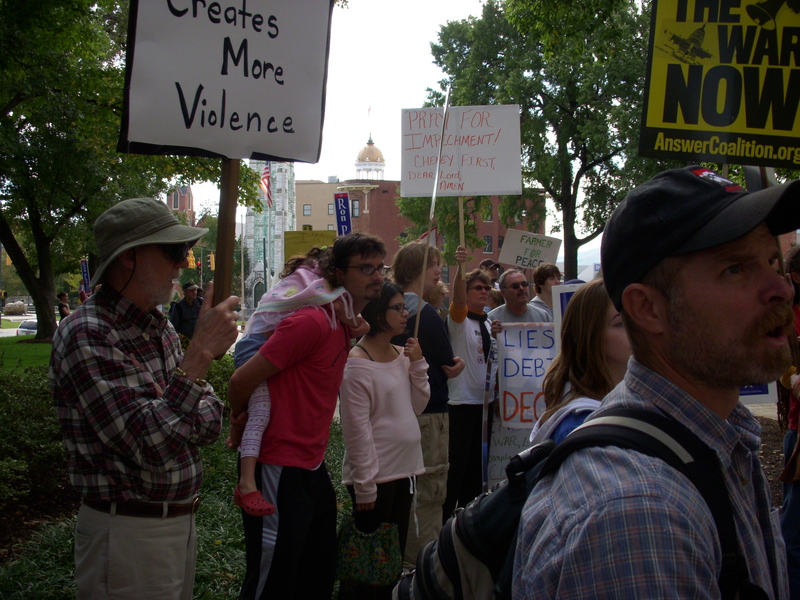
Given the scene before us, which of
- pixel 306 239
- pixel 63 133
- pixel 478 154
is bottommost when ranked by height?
pixel 306 239

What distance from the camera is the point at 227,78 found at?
2.66 m

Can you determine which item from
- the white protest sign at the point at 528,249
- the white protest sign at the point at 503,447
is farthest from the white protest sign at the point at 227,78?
the white protest sign at the point at 528,249

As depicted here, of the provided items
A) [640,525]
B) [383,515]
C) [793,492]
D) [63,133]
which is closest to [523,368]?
[383,515]

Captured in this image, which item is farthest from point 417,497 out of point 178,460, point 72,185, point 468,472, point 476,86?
point 476,86

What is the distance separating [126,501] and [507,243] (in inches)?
287

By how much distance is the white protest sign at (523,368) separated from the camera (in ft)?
17.8

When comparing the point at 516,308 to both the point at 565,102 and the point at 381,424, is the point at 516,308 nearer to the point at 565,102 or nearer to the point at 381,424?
the point at 381,424

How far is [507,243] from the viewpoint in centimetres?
911

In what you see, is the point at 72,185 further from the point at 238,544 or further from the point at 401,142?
the point at 238,544

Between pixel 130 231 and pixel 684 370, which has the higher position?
pixel 130 231

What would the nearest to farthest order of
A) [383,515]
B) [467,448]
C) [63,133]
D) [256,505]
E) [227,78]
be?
[227,78]
[256,505]
[383,515]
[467,448]
[63,133]

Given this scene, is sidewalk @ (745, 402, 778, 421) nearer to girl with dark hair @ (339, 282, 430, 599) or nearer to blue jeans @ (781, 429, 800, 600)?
blue jeans @ (781, 429, 800, 600)

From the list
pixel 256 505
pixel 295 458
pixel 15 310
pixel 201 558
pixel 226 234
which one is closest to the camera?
pixel 226 234

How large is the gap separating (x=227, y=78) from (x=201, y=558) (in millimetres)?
3333
